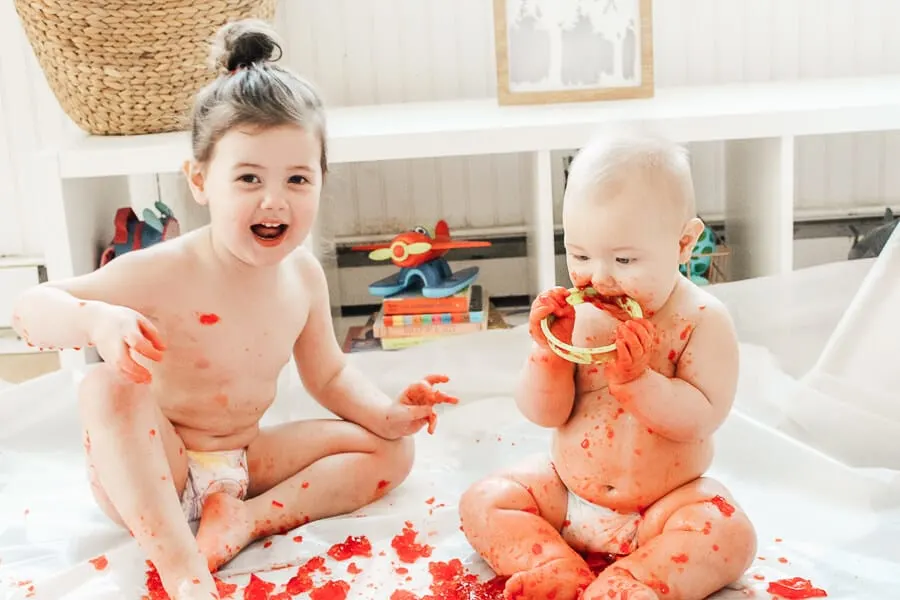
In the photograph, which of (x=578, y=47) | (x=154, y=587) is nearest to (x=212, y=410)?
(x=154, y=587)

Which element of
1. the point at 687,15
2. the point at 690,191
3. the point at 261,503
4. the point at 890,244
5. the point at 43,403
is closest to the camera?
the point at 690,191

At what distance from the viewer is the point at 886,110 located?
59.1 inches

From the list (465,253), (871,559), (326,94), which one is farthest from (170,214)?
(871,559)

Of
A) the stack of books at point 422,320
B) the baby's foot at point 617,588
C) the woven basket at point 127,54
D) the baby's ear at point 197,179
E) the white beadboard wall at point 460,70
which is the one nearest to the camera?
the baby's foot at point 617,588

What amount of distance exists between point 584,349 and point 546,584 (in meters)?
0.20

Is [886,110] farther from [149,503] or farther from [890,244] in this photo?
[149,503]

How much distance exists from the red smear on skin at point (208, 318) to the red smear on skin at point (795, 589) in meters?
0.58

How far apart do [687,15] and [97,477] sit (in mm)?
1270

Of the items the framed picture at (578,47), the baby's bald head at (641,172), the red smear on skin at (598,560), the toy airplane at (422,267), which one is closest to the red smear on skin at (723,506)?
the red smear on skin at (598,560)

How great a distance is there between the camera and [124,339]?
2.92 feet

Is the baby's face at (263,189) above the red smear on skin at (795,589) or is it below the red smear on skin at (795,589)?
above

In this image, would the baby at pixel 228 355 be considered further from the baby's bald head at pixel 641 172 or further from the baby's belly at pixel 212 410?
the baby's bald head at pixel 641 172

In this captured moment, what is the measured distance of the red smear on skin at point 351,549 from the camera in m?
1.05

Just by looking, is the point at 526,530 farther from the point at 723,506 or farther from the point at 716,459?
the point at 716,459
